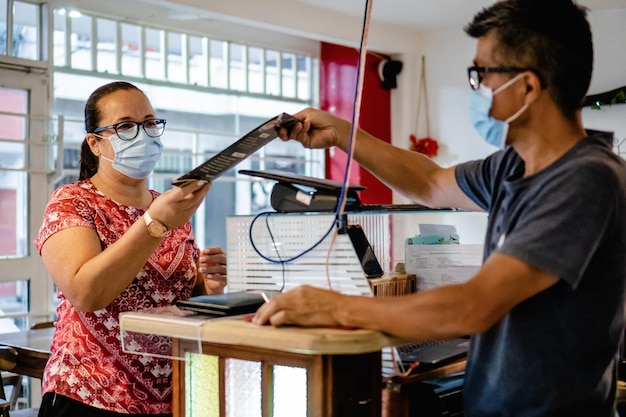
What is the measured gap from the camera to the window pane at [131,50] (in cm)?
491

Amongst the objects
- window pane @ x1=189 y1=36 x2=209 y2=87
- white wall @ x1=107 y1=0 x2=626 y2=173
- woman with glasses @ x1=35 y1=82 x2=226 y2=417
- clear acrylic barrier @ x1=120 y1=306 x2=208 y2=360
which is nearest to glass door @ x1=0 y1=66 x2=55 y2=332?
white wall @ x1=107 y1=0 x2=626 y2=173

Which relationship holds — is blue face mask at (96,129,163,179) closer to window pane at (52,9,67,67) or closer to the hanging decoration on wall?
window pane at (52,9,67,67)

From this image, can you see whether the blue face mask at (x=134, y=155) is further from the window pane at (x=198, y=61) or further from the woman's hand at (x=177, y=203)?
the window pane at (x=198, y=61)

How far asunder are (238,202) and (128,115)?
3.69 meters

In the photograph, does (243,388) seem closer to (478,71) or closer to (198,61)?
(478,71)

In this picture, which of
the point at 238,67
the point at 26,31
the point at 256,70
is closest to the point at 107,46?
→ the point at 26,31

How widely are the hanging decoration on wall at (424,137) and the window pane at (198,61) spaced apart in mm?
1887

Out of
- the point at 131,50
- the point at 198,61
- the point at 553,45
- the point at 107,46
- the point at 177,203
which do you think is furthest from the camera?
the point at 198,61

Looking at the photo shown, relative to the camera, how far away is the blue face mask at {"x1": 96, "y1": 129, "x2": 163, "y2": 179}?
219 centimetres

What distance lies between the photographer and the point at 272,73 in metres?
5.97

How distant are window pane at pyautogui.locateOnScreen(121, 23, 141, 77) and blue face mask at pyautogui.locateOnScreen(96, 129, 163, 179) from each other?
2.80m

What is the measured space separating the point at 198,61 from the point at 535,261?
14.2ft

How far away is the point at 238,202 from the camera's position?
5.92m

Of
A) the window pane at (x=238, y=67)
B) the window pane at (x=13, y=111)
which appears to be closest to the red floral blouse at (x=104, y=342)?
the window pane at (x=13, y=111)
